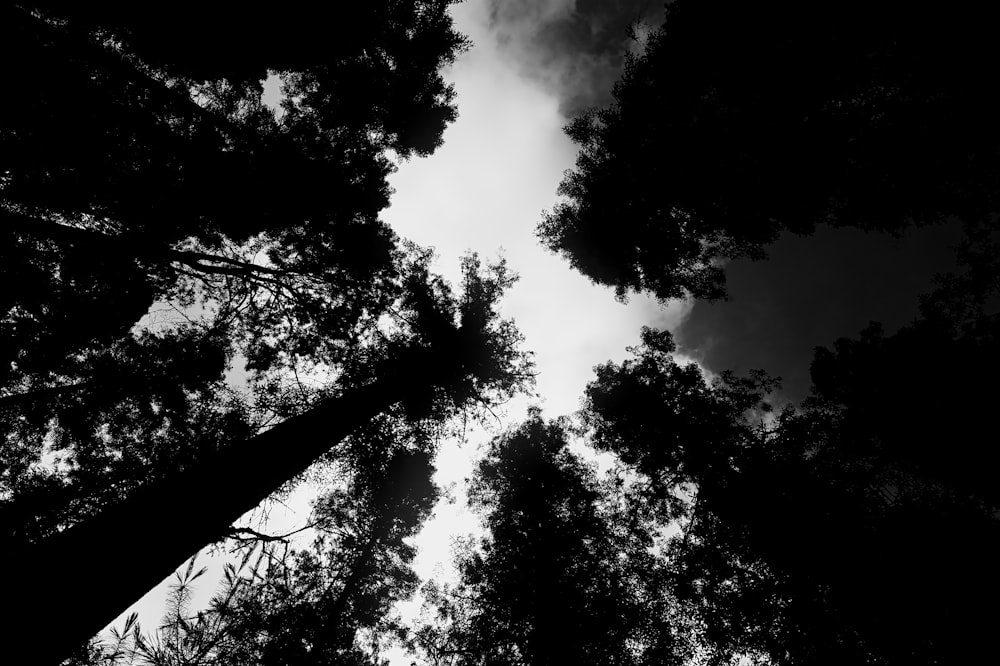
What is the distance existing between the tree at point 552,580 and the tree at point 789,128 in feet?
29.0

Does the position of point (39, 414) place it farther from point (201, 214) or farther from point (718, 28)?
point (718, 28)

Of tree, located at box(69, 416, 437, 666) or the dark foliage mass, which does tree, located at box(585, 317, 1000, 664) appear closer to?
the dark foliage mass

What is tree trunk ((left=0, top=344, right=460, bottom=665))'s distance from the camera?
2.60 meters

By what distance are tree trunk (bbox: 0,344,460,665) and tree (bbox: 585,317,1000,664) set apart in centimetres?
1067

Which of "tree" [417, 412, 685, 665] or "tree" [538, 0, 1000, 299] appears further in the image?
"tree" [417, 412, 685, 665]

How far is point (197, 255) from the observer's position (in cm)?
848

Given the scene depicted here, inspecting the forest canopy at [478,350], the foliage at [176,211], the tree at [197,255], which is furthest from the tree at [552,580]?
the foliage at [176,211]

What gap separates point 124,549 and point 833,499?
44.6 ft

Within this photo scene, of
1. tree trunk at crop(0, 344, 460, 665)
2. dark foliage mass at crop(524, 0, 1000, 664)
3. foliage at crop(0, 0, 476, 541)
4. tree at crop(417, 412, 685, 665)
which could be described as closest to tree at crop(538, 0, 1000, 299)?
dark foliage mass at crop(524, 0, 1000, 664)

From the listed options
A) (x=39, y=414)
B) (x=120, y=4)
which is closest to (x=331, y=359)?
(x=39, y=414)

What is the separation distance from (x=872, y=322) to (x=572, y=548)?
12.7 meters

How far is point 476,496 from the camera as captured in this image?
14406 mm

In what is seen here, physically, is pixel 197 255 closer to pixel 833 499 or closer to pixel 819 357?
pixel 833 499

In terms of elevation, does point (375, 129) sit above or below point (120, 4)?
above
